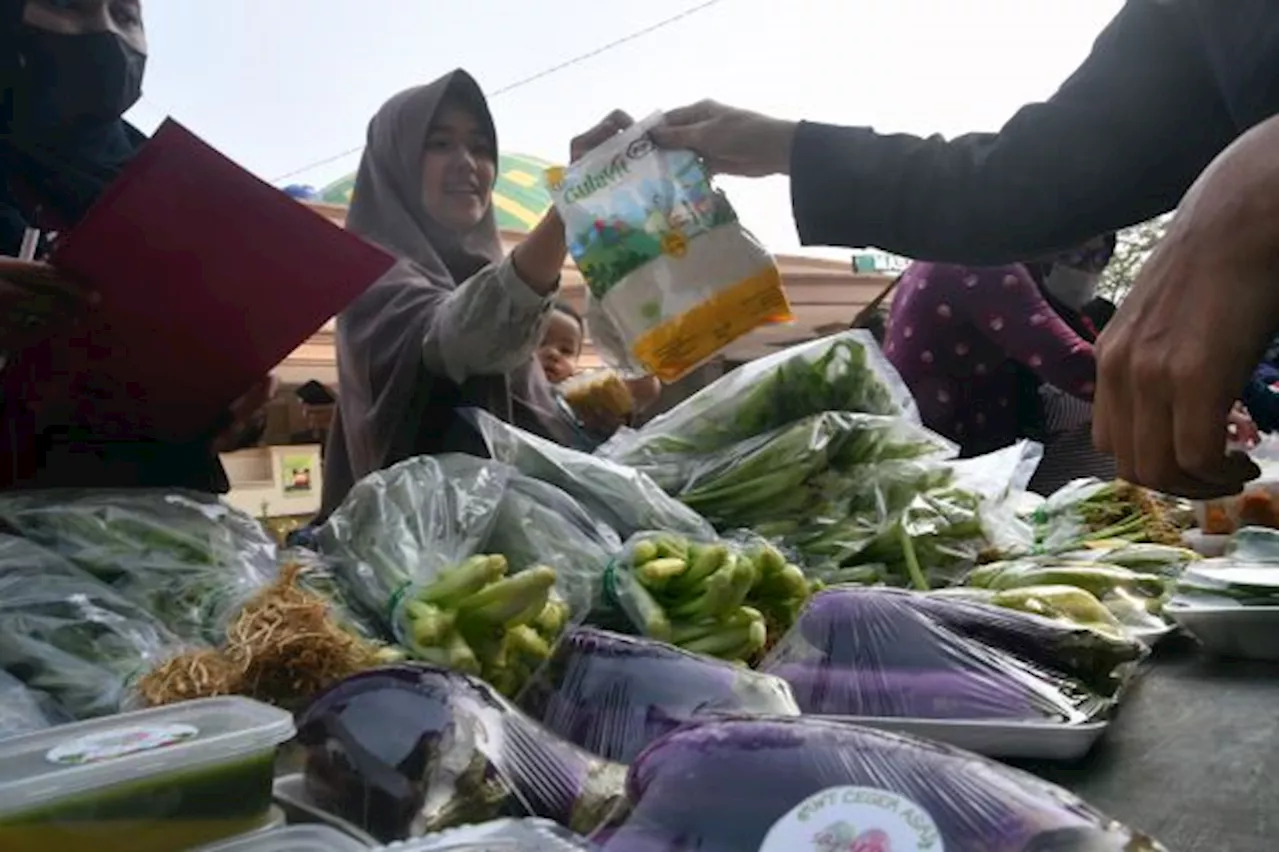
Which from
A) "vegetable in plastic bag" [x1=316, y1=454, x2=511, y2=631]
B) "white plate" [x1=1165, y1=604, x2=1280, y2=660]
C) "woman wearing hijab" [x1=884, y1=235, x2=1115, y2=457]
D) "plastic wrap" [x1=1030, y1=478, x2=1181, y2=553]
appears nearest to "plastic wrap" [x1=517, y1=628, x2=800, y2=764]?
"vegetable in plastic bag" [x1=316, y1=454, x2=511, y2=631]

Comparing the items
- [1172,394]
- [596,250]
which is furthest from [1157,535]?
[1172,394]

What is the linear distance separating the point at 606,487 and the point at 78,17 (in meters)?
1.06

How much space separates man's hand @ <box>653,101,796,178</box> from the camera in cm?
151

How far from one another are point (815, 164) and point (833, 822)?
3.85ft

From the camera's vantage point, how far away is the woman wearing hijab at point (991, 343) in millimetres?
2682

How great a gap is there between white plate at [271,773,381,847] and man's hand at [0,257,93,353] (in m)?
0.68

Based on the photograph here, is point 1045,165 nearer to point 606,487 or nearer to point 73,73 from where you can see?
point 606,487

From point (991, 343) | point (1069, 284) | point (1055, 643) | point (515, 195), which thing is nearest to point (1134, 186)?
point (1055, 643)

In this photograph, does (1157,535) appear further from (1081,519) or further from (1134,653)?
(1134,653)

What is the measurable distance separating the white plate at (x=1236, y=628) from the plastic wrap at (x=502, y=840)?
963 millimetres

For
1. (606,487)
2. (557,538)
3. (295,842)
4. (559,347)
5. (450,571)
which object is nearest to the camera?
(295,842)

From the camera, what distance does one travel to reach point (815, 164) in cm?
154

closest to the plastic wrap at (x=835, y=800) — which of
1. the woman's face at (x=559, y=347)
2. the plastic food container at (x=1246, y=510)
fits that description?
the plastic food container at (x=1246, y=510)

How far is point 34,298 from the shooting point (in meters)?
1.18
